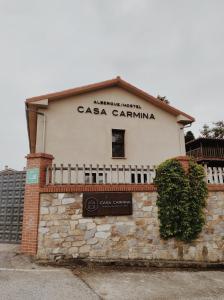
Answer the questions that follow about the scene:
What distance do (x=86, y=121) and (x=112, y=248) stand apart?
6.41 meters

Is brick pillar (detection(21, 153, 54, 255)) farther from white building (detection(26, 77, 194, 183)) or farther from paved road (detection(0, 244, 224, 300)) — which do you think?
white building (detection(26, 77, 194, 183))

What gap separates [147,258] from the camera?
6863mm

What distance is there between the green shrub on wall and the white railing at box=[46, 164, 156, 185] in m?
0.47

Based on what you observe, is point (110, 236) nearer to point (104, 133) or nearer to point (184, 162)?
point (184, 162)

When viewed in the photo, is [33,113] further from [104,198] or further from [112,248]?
[112,248]

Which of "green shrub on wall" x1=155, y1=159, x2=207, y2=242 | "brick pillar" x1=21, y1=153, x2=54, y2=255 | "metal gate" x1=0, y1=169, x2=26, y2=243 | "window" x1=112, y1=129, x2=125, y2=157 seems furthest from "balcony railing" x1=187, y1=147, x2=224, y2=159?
"brick pillar" x1=21, y1=153, x2=54, y2=255

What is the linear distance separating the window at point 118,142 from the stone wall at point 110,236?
495 cm

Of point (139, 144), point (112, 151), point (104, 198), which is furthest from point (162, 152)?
point (104, 198)

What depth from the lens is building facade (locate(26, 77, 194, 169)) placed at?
10828 millimetres

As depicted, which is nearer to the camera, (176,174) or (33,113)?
(176,174)

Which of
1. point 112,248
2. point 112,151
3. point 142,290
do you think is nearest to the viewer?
point 142,290

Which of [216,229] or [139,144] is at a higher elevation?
[139,144]

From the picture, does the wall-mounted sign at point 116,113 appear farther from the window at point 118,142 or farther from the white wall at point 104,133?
the window at point 118,142

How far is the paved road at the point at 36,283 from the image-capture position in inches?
173
